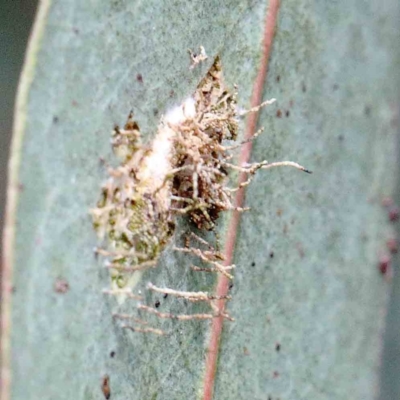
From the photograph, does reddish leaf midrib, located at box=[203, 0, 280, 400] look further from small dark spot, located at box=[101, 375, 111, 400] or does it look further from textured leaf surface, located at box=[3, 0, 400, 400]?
small dark spot, located at box=[101, 375, 111, 400]

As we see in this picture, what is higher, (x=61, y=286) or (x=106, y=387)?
(x=61, y=286)

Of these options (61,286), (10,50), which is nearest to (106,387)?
(61,286)

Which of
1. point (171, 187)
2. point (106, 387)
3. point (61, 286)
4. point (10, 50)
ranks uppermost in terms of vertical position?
point (10, 50)

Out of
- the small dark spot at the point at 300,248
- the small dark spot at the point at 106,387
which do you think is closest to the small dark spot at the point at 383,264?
the small dark spot at the point at 300,248

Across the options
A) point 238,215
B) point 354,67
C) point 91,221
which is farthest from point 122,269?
point 354,67

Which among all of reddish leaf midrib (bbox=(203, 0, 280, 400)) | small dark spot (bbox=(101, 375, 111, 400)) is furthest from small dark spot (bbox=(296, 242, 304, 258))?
small dark spot (bbox=(101, 375, 111, 400))

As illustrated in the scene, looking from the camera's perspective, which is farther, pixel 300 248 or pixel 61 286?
pixel 300 248

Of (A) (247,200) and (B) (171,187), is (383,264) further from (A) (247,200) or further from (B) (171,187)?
(B) (171,187)

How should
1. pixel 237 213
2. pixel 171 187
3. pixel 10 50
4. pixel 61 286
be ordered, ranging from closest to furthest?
pixel 61 286 → pixel 171 187 → pixel 237 213 → pixel 10 50
